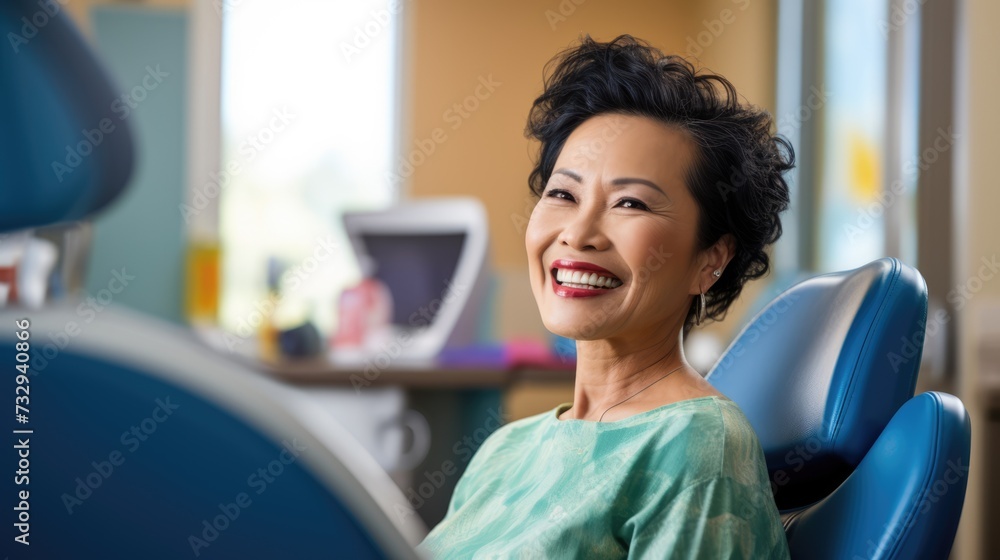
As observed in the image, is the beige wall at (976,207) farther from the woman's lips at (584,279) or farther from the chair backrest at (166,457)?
the chair backrest at (166,457)

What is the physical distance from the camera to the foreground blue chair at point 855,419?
92cm

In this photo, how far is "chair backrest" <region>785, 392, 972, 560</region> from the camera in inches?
35.8

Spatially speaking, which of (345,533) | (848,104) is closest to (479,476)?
(345,533)

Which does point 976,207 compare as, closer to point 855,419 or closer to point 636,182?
point 855,419

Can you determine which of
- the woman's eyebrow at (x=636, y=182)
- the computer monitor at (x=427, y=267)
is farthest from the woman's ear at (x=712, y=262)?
the computer monitor at (x=427, y=267)

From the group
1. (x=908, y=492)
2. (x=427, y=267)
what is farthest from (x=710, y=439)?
(x=427, y=267)

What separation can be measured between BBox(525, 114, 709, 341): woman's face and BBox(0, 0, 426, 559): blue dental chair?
778 millimetres

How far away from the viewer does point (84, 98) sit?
331 mm

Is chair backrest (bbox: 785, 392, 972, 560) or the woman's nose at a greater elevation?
the woman's nose

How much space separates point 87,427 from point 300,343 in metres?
2.91

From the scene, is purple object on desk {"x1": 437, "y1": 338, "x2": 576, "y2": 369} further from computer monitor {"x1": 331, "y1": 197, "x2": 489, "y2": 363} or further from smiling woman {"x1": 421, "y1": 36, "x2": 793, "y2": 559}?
smiling woman {"x1": 421, "y1": 36, "x2": 793, "y2": 559}

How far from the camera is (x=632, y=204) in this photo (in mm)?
1088

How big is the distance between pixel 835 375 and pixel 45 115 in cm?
96

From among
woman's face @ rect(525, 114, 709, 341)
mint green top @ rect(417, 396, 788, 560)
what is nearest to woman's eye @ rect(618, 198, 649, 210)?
woman's face @ rect(525, 114, 709, 341)
